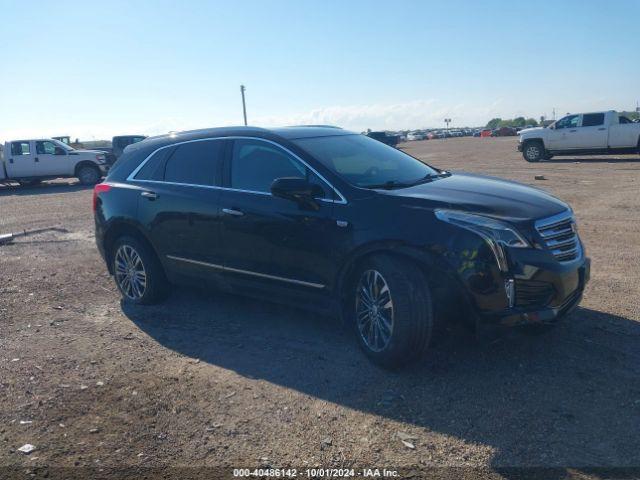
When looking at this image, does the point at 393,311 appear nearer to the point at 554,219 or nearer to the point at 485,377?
the point at 485,377

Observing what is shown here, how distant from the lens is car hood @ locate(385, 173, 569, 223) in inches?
166

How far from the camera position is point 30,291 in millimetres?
7066

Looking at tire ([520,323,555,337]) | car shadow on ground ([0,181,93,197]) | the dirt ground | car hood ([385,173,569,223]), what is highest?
car hood ([385,173,569,223])

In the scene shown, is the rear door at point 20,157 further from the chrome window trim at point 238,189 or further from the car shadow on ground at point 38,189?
the chrome window trim at point 238,189

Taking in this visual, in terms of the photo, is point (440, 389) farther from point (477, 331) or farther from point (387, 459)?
point (387, 459)

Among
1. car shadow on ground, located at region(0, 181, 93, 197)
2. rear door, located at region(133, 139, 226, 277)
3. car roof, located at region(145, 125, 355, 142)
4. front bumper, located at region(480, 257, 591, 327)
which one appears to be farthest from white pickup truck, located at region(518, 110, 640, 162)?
rear door, located at region(133, 139, 226, 277)

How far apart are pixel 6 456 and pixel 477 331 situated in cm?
307

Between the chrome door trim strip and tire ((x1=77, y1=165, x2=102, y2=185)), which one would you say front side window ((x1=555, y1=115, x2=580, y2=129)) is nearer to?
tire ((x1=77, y1=165, x2=102, y2=185))

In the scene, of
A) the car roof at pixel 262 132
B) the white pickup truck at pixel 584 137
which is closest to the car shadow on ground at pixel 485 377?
the car roof at pixel 262 132

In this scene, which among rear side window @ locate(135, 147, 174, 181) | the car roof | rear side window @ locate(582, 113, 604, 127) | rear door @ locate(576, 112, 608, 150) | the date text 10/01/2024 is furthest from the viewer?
rear side window @ locate(582, 113, 604, 127)

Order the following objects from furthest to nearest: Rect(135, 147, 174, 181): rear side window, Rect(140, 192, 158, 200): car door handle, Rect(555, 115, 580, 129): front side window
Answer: Rect(555, 115, 580, 129): front side window
Rect(135, 147, 174, 181): rear side window
Rect(140, 192, 158, 200): car door handle

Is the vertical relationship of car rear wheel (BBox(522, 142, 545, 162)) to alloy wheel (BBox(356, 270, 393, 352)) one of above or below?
above

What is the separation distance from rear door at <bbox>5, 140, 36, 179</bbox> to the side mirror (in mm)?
20743

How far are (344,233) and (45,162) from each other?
21168 millimetres
